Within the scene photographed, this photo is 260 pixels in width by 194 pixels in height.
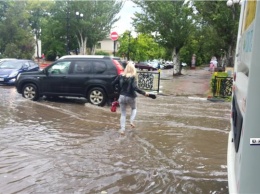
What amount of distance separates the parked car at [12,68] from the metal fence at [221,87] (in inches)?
400

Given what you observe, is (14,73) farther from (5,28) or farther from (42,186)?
(5,28)

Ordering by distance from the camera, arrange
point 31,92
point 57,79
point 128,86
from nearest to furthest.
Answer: point 128,86 < point 57,79 < point 31,92

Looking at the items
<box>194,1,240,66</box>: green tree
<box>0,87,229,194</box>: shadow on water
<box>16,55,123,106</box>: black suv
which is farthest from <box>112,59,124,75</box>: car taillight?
<box>194,1,240,66</box>: green tree

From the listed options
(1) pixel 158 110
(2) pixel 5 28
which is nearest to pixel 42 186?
(1) pixel 158 110

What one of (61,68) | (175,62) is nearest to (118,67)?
(61,68)

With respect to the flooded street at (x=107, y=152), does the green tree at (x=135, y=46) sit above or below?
above

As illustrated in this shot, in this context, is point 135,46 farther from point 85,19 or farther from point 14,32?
point 14,32

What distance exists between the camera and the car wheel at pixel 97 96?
1221 cm

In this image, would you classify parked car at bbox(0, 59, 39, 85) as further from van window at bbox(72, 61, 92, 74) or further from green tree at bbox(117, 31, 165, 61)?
green tree at bbox(117, 31, 165, 61)

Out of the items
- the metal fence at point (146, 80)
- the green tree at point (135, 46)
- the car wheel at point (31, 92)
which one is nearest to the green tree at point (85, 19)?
the green tree at point (135, 46)

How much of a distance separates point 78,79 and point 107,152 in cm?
635

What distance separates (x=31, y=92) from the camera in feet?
42.5

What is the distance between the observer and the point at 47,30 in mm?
50969

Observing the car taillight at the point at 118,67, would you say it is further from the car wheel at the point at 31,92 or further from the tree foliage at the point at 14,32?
the tree foliage at the point at 14,32
